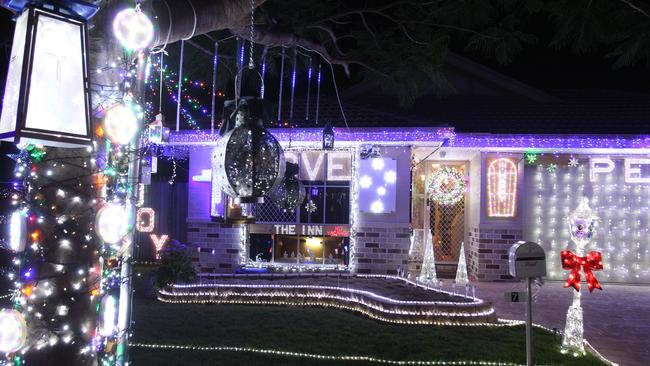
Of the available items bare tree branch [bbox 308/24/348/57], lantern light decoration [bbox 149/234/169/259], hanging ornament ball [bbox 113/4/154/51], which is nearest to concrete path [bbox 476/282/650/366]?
bare tree branch [bbox 308/24/348/57]

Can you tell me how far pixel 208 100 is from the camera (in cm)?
1593

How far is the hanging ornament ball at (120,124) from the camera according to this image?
2.80 m

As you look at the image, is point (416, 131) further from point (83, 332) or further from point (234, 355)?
point (83, 332)

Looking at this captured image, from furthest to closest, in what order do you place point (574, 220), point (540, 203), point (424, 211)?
point (424, 211), point (540, 203), point (574, 220)

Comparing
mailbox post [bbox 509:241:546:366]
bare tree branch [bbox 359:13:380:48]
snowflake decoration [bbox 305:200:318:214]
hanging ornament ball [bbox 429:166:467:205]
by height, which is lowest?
mailbox post [bbox 509:241:546:366]

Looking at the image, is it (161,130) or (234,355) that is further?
(161,130)

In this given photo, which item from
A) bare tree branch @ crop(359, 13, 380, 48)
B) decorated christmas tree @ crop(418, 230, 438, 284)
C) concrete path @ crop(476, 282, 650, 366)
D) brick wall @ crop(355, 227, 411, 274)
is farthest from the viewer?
brick wall @ crop(355, 227, 411, 274)

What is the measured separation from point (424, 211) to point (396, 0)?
8332 mm

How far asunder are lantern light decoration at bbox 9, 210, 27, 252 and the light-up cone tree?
5577 mm

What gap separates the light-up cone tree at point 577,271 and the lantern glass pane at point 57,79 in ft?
18.1

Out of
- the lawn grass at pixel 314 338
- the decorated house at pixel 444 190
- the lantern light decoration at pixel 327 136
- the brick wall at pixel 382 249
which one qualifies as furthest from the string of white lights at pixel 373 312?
the brick wall at pixel 382 249

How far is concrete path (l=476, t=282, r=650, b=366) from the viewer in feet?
22.6

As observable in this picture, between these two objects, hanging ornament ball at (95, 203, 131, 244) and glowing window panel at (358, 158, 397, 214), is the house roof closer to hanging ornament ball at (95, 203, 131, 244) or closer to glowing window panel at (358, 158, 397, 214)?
glowing window panel at (358, 158, 397, 214)

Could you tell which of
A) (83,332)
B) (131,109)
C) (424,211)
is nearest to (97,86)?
(131,109)
